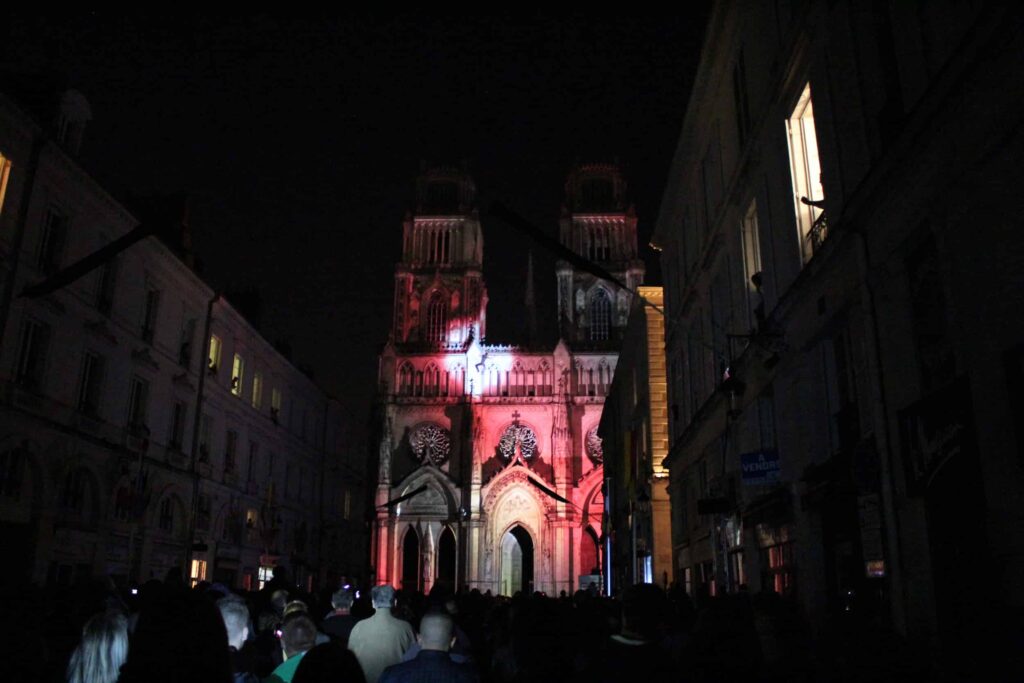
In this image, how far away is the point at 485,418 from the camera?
63.0 meters

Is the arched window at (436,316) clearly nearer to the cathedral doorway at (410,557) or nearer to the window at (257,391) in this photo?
the cathedral doorway at (410,557)

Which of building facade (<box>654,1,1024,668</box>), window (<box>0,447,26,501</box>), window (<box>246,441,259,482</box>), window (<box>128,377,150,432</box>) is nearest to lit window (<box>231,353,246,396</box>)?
window (<box>246,441,259,482</box>)

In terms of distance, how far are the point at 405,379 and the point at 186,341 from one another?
3343cm

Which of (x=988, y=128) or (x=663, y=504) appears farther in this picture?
(x=663, y=504)

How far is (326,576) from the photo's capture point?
4794cm

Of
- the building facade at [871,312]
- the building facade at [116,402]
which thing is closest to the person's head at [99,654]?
the building facade at [871,312]

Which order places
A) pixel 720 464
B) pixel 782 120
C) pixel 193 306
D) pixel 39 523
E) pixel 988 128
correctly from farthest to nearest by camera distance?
pixel 193 306 → pixel 39 523 → pixel 720 464 → pixel 782 120 → pixel 988 128

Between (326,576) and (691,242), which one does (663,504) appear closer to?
(691,242)

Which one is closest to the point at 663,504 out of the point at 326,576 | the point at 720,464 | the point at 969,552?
the point at 720,464

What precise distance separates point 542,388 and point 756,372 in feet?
159

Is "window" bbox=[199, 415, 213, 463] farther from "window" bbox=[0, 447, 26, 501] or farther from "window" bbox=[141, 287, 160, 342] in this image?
"window" bbox=[0, 447, 26, 501]

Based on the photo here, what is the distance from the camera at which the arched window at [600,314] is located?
67000 millimetres

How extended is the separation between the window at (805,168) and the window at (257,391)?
3167 cm

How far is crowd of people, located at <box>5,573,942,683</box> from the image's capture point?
3004 mm
